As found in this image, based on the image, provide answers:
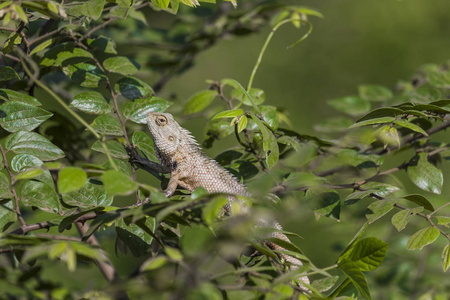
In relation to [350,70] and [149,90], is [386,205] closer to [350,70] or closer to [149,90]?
[149,90]

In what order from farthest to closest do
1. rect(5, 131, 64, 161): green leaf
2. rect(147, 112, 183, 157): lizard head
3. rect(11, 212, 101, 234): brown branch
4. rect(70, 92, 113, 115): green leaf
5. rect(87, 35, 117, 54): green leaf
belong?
rect(147, 112, 183, 157): lizard head → rect(87, 35, 117, 54): green leaf → rect(70, 92, 113, 115): green leaf → rect(5, 131, 64, 161): green leaf → rect(11, 212, 101, 234): brown branch

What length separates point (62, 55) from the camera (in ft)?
5.94

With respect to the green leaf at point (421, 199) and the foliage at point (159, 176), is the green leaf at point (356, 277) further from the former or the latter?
the green leaf at point (421, 199)

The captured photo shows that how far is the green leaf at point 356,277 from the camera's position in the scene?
125 cm

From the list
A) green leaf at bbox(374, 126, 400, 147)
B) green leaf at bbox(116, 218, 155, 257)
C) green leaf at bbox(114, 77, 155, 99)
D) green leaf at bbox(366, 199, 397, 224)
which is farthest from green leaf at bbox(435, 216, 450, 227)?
green leaf at bbox(114, 77, 155, 99)

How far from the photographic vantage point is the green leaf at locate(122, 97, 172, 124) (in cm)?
188

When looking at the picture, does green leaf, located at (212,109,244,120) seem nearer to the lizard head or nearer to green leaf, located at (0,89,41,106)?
green leaf, located at (0,89,41,106)

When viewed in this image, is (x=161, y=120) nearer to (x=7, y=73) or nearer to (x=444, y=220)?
(x=7, y=73)

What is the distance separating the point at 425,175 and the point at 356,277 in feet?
2.93

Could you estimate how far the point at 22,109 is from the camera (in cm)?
155

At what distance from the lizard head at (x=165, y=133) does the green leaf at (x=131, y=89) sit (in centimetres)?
48

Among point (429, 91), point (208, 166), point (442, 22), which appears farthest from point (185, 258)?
point (442, 22)

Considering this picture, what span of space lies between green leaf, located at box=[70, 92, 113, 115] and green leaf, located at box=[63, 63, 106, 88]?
0.32ft

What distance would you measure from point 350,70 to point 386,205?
5.35m
